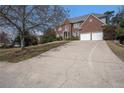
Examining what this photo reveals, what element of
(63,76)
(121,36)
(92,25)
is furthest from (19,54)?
(92,25)

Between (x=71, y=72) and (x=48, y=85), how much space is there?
1.83 m

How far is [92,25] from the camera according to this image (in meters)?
33.8

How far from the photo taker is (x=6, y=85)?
6570mm

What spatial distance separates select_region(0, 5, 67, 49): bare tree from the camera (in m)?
14.4

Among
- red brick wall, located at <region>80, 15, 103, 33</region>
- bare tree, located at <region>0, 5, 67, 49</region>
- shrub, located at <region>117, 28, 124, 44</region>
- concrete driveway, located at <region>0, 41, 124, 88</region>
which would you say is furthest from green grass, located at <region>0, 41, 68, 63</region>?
red brick wall, located at <region>80, 15, 103, 33</region>

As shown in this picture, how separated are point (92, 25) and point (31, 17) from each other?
2056cm

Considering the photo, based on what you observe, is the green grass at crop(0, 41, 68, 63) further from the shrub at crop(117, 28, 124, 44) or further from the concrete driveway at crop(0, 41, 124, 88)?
the shrub at crop(117, 28, 124, 44)

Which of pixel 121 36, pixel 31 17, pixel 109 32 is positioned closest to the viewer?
pixel 31 17

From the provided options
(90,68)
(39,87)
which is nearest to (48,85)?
(39,87)

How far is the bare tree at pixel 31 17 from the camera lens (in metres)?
14.4

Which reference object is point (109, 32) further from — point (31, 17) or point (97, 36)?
point (31, 17)

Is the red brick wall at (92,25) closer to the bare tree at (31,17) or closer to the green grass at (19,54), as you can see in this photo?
the green grass at (19,54)

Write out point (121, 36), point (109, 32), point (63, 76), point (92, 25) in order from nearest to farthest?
point (63, 76), point (121, 36), point (109, 32), point (92, 25)

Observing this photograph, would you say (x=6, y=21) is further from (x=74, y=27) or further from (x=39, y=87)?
(x=74, y=27)
